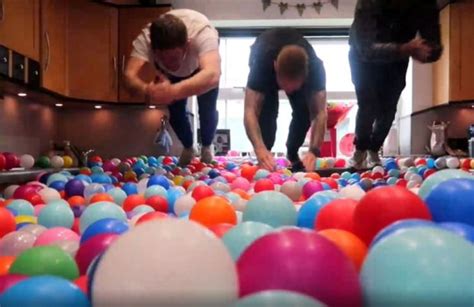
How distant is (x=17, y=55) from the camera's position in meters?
2.84

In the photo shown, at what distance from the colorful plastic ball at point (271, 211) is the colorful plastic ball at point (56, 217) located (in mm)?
480

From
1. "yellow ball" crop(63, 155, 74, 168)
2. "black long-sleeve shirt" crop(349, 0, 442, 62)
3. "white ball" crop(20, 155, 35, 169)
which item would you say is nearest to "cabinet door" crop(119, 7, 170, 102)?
"yellow ball" crop(63, 155, 74, 168)

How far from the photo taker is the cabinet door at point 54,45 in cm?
342

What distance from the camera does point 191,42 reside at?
2.44m

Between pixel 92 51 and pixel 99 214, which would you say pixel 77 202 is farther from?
pixel 92 51

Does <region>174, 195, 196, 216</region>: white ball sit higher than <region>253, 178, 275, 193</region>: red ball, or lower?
lower

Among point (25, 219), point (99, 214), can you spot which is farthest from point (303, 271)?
point (25, 219)

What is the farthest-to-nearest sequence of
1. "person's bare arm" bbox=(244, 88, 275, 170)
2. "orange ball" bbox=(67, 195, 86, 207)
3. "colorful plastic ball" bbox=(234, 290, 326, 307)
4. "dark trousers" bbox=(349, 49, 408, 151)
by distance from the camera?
"dark trousers" bbox=(349, 49, 408, 151), "person's bare arm" bbox=(244, 88, 275, 170), "orange ball" bbox=(67, 195, 86, 207), "colorful plastic ball" bbox=(234, 290, 326, 307)

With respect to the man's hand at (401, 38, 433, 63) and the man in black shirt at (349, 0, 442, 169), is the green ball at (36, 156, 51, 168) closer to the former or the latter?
the man in black shirt at (349, 0, 442, 169)

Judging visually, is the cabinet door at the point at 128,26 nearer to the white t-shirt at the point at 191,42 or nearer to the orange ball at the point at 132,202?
the white t-shirt at the point at 191,42

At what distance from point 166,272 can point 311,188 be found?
1.26 meters

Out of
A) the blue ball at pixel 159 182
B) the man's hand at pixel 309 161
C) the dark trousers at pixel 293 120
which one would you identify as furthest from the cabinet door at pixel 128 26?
the blue ball at pixel 159 182

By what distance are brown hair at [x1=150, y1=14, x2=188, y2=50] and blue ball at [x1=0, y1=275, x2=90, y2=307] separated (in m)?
1.75

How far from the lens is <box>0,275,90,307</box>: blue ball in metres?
0.52
